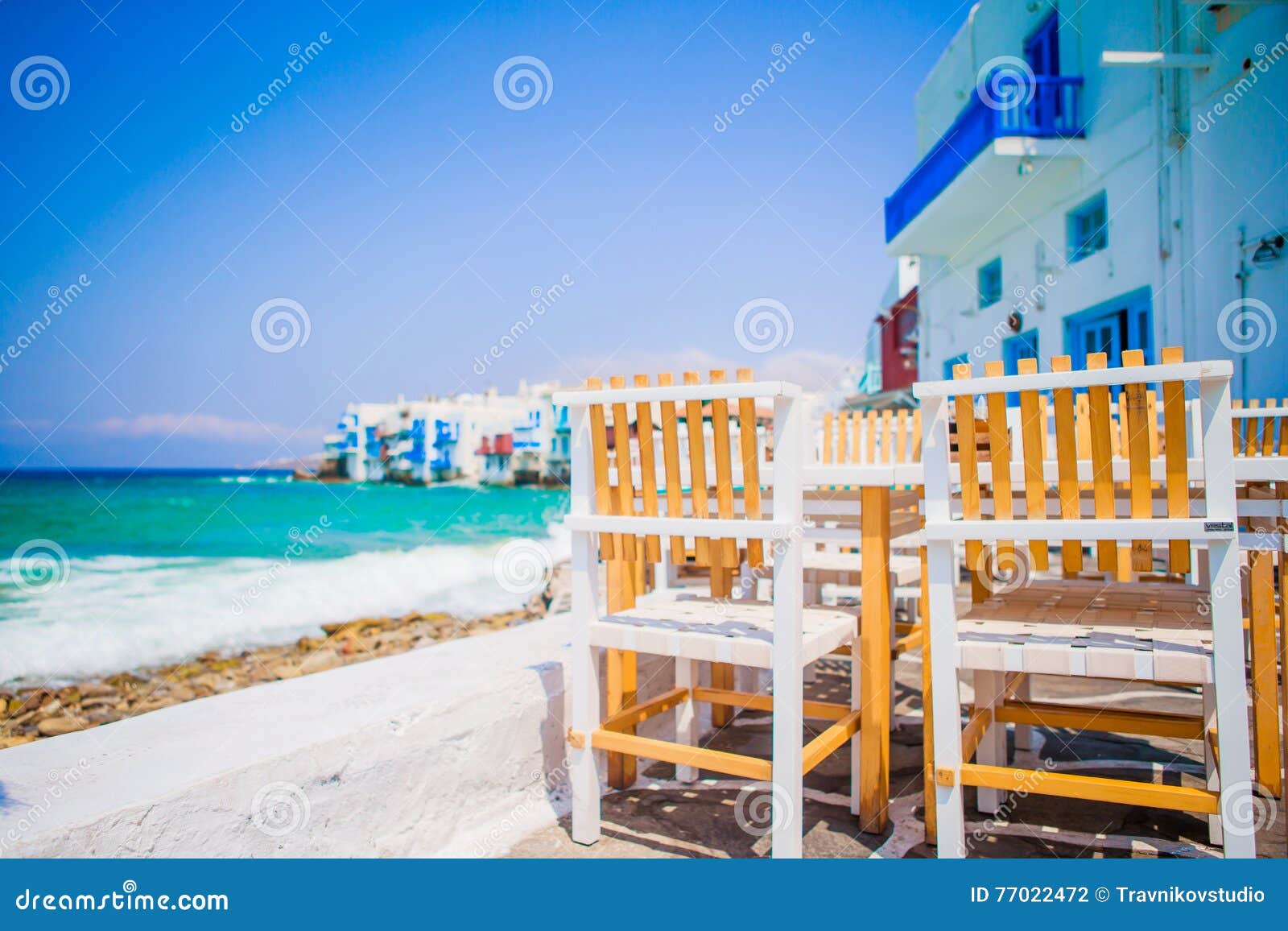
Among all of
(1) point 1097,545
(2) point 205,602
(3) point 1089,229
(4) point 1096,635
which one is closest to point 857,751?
(4) point 1096,635

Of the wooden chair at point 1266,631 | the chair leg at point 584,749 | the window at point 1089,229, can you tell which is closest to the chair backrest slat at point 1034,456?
the wooden chair at point 1266,631

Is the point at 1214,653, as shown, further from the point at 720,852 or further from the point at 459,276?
the point at 459,276

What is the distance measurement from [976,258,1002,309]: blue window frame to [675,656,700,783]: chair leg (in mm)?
8676

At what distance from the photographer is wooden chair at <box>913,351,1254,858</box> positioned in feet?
4.62

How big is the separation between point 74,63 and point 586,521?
1340cm

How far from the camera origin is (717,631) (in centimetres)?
179

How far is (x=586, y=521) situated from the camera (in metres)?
1.89

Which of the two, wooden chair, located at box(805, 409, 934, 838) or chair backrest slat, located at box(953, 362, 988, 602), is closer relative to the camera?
chair backrest slat, located at box(953, 362, 988, 602)

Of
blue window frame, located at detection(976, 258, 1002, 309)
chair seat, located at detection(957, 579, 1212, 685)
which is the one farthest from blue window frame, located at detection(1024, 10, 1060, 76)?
chair seat, located at detection(957, 579, 1212, 685)

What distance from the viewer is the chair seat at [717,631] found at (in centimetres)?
170

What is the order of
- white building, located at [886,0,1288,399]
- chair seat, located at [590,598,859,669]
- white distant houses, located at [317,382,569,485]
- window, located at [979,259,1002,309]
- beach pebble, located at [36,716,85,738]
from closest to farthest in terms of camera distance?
chair seat, located at [590,598,859,669] → beach pebble, located at [36,716,85,738] → white building, located at [886,0,1288,399] → window, located at [979,259,1002,309] → white distant houses, located at [317,382,569,485]

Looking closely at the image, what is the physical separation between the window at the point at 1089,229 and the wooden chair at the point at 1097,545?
687 centimetres

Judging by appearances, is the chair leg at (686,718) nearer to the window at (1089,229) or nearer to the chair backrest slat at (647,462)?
the chair backrest slat at (647,462)

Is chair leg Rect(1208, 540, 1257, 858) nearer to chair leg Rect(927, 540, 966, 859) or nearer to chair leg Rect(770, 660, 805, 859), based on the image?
chair leg Rect(927, 540, 966, 859)
